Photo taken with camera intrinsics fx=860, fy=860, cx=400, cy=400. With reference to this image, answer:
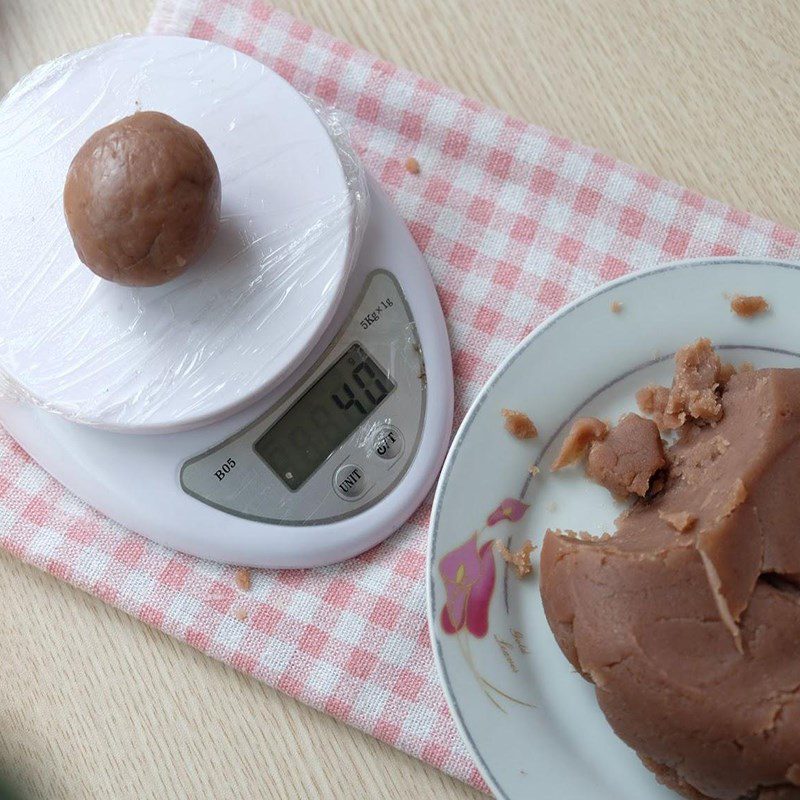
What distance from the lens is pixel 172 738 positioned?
1396 mm

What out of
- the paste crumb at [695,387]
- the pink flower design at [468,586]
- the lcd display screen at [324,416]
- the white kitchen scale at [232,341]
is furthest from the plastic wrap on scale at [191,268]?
the paste crumb at [695,387]

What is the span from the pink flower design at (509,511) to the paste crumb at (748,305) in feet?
1.52

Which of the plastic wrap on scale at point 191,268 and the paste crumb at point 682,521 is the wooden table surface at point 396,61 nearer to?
the plastic wrap on scale at point 191,268

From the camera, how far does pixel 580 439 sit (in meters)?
1.37

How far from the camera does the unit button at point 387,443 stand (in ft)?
4.51

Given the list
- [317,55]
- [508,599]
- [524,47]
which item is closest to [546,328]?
[508,599]

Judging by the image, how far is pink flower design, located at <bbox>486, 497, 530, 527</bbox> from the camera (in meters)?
1.37

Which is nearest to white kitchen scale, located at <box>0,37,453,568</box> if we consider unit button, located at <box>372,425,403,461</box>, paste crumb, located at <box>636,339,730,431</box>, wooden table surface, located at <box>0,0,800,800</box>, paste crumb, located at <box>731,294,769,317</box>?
unit button, located at <box>372,425,403,461</box>

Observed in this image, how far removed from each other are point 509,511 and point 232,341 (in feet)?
1.68

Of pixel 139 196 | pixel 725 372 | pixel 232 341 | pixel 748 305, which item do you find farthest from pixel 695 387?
pixel 139 196

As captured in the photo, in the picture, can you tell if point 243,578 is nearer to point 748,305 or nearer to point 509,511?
point 509,511

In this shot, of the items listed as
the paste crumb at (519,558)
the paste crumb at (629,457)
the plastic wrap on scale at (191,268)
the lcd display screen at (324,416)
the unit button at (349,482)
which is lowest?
the paste crumb at (519,558)

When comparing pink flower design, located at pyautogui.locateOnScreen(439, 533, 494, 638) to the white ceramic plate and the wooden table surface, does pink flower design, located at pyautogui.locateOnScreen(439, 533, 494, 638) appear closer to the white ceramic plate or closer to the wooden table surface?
the white ceramic plate

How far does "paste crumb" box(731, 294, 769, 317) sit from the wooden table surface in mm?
227
